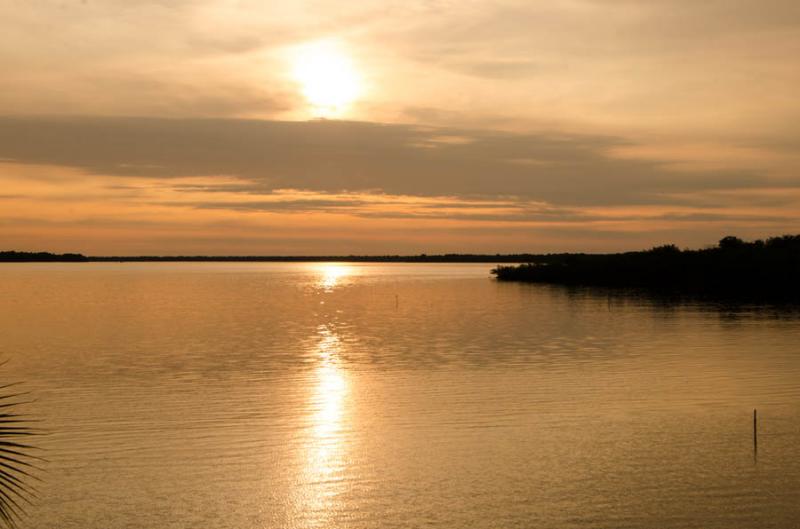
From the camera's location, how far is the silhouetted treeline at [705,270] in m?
112

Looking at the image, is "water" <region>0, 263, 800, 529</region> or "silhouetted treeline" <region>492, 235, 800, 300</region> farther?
"silhouetted treeline" <region>492, 235, 800, 300</region>

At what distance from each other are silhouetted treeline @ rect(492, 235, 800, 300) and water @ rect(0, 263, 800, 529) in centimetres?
5463

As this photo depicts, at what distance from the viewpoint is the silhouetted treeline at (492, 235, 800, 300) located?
4394 inches

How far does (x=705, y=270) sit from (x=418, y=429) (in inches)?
4218

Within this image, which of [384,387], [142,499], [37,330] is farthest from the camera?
[37,330]

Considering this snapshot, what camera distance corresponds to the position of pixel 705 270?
126 metres

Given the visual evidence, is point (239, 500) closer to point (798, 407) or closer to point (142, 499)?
point (142, 499)

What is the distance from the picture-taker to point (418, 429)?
2870 cm

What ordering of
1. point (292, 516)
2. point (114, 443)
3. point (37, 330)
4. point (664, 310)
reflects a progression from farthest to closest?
point (664, 310), point (37, 330), point (114, 443), point (292, 516)

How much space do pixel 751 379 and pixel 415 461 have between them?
21585 millimetres

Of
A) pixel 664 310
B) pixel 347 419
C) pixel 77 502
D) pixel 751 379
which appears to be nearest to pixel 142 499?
pixel 77 502

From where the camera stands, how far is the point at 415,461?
24422mm

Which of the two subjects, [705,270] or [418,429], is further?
[705,270]

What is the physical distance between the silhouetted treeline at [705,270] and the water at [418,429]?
54.6 m
